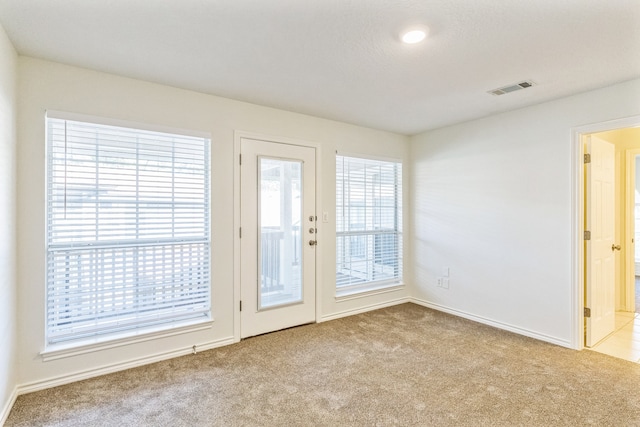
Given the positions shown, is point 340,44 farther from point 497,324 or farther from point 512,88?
point 497,324

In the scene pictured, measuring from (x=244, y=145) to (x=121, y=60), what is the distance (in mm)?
1192

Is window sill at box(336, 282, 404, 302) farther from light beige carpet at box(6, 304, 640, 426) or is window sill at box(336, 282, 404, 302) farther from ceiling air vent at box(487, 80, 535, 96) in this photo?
ceiling air vent at box(487, 80, 535, 96)

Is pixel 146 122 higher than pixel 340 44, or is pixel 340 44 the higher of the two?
pixel 340 44

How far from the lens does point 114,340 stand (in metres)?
2.56

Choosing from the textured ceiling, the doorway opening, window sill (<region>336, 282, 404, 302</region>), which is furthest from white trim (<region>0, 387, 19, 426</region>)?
the doorway opening

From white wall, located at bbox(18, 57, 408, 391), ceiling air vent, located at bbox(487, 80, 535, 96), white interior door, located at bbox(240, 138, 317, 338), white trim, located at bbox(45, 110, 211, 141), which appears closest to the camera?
white wall, located at bbox(18, 57, 408, 391)

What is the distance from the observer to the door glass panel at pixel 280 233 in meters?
3.35

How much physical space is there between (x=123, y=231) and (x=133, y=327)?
80cm

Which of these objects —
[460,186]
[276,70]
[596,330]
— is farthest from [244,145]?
[596,330]

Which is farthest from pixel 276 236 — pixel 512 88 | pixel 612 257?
pixel 612 257

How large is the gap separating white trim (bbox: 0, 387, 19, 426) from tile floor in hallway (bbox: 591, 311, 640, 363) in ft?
14.8

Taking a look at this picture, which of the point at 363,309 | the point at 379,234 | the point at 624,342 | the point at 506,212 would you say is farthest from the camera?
the point at 379,234

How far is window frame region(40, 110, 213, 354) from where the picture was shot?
2.34 meters

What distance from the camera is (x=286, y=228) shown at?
351 centimetres
